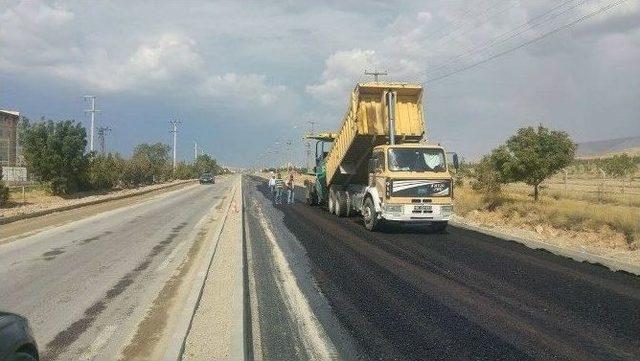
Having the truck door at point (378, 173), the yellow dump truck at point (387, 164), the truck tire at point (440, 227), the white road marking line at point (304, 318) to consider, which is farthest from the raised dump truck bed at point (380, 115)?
the white road marking line at point (304, 318)

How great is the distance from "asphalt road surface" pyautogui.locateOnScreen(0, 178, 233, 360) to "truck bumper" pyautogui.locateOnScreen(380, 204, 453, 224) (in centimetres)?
549

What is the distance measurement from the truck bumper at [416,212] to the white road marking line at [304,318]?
533 cm

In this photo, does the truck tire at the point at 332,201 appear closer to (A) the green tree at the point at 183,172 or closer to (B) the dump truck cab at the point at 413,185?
(B) the dump truck cab at the point at 413,185

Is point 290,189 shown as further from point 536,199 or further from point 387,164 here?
point 387,164

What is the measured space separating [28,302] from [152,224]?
11.9 meters

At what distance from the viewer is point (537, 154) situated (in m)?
25.8

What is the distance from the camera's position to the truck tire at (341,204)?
21688mm

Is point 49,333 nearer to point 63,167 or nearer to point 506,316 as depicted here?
point 506,316

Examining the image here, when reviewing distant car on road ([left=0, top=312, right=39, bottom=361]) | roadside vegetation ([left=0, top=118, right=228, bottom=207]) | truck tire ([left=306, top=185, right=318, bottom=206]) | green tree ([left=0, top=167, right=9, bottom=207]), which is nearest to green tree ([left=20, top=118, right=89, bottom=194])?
roadside vegetation ([left=0, top=118, right=228, bottom=207])

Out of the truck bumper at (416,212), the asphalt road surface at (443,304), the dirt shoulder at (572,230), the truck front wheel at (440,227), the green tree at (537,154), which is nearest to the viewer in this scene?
the asphalt road surface at (443,304)

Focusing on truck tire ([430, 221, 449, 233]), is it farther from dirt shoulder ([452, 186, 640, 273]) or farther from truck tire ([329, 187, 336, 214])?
truck tire ([329, 187, 336, 214])

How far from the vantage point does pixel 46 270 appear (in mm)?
10391

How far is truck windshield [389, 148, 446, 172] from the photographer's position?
647 inches

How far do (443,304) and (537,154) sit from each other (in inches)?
785
